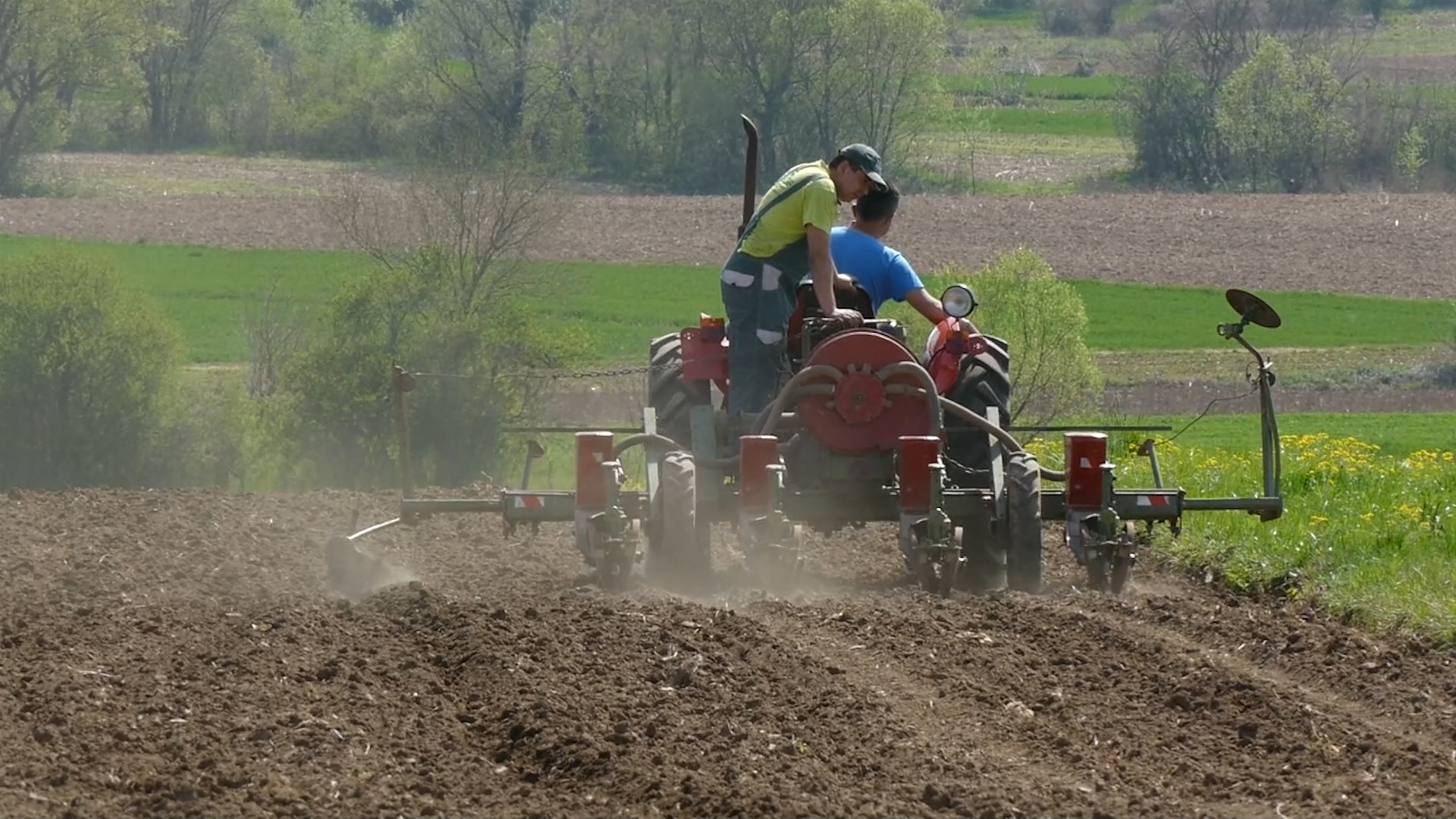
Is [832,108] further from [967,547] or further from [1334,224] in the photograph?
[967,547]

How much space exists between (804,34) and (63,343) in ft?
103

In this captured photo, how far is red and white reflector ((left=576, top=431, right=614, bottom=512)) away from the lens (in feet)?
31.3

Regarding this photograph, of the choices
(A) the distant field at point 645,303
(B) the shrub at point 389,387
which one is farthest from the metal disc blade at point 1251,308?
(A) the distant field at point 645,303

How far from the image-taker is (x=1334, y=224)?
48250mm

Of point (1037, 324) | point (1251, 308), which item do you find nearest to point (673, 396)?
point (1251, 308)

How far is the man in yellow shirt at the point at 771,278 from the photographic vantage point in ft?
32.8

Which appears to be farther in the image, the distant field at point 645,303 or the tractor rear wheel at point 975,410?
the distant field at point 645,303

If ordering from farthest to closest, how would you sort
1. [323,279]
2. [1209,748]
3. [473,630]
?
[323,279] < [473,630] < [1209,748]

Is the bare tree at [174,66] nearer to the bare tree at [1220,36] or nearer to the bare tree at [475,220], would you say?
the bare tree at [1220,36]

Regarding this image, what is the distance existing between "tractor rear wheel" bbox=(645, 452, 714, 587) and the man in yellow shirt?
0.71m

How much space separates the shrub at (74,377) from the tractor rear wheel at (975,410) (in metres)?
19.2

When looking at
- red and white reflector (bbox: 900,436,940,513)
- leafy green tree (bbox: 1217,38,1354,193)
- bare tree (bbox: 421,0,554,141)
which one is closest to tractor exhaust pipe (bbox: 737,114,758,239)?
red and white reflector (bbox: 900,436,940,513)

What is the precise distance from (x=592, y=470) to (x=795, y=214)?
1591mm

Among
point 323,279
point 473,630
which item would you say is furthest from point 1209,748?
point 323,279
